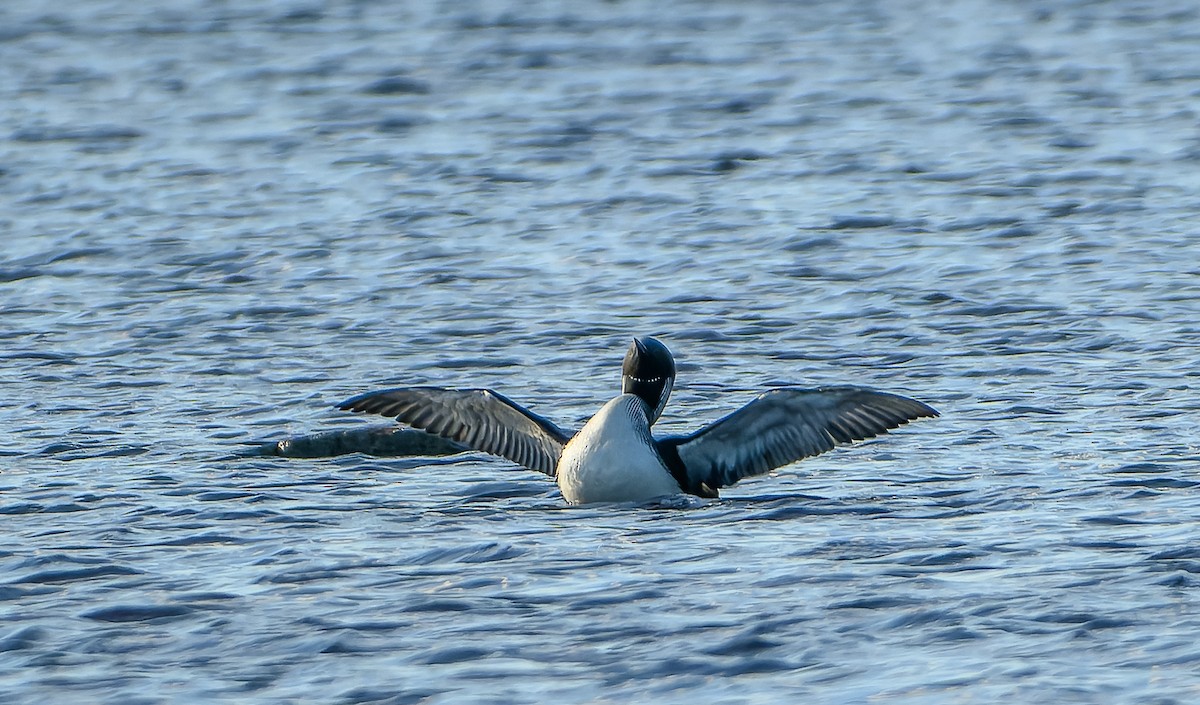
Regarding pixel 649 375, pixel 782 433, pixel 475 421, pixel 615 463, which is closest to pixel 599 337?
pixel 475 421

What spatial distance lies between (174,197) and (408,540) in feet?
37.7

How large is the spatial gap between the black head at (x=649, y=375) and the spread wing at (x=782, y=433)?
28cm

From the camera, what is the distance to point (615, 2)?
33188 millimetres

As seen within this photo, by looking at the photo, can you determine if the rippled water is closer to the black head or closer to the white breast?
the white breast

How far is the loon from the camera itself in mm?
11195

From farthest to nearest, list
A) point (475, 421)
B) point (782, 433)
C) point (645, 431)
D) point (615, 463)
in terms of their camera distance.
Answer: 1. point (475, 421)
2. point (782, 433)
3. point (645, 431)
4. point (615, 463)

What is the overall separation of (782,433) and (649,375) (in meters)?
0.83

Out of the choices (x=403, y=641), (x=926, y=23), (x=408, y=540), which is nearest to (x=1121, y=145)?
(x=926, y=23)

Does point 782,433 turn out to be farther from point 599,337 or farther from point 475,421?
point 599,337

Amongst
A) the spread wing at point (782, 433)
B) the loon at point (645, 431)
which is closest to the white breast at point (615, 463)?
the loon at point (645, 431)

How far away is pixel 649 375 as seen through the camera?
1164cm

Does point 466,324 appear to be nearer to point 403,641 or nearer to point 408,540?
point 408,540

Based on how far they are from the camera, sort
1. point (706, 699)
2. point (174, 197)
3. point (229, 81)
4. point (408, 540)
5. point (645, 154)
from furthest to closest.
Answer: point (229, 81) → point (645, 154) → point (174, 197) → point (408, 540) → point (706, 699)

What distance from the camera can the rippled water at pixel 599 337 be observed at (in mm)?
8758
